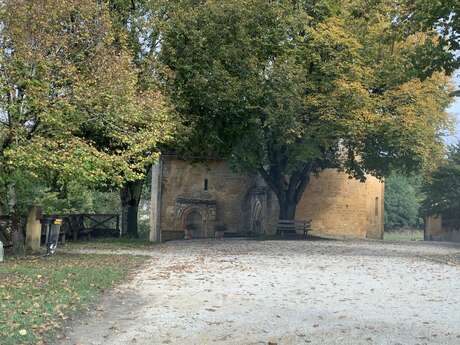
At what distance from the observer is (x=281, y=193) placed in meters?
30.3

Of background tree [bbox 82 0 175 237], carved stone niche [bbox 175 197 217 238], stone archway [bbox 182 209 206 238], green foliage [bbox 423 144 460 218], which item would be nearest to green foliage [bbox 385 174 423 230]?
green foliage [bbox 423 144 460 218]

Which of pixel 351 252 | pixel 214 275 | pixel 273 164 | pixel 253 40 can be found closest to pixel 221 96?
pixel 253 40

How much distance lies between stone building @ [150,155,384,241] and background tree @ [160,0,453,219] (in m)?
13.1

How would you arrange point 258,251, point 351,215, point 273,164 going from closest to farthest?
point 258,251 < point 273,164 < point 351,215

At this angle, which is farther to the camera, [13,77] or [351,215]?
[351,215]

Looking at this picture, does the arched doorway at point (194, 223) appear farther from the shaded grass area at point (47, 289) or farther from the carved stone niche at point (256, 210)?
the shaded grass area at point (47, 289)

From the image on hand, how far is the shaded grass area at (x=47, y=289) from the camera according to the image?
707cm

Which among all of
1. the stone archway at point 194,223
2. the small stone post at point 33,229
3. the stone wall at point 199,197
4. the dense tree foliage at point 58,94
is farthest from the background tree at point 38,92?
the stone archway at point 194,223

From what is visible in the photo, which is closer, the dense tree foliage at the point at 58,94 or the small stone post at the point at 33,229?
the dense tree foliage at the point at 58,94

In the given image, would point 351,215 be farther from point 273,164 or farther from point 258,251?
point 258,251

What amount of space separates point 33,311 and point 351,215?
108 feet

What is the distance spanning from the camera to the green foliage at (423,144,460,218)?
121 ft

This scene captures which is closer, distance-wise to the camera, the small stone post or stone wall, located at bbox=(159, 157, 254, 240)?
the small stone post

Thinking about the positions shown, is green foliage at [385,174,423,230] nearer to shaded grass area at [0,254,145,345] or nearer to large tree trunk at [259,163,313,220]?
large tree trunk at [259,163,313,220]
